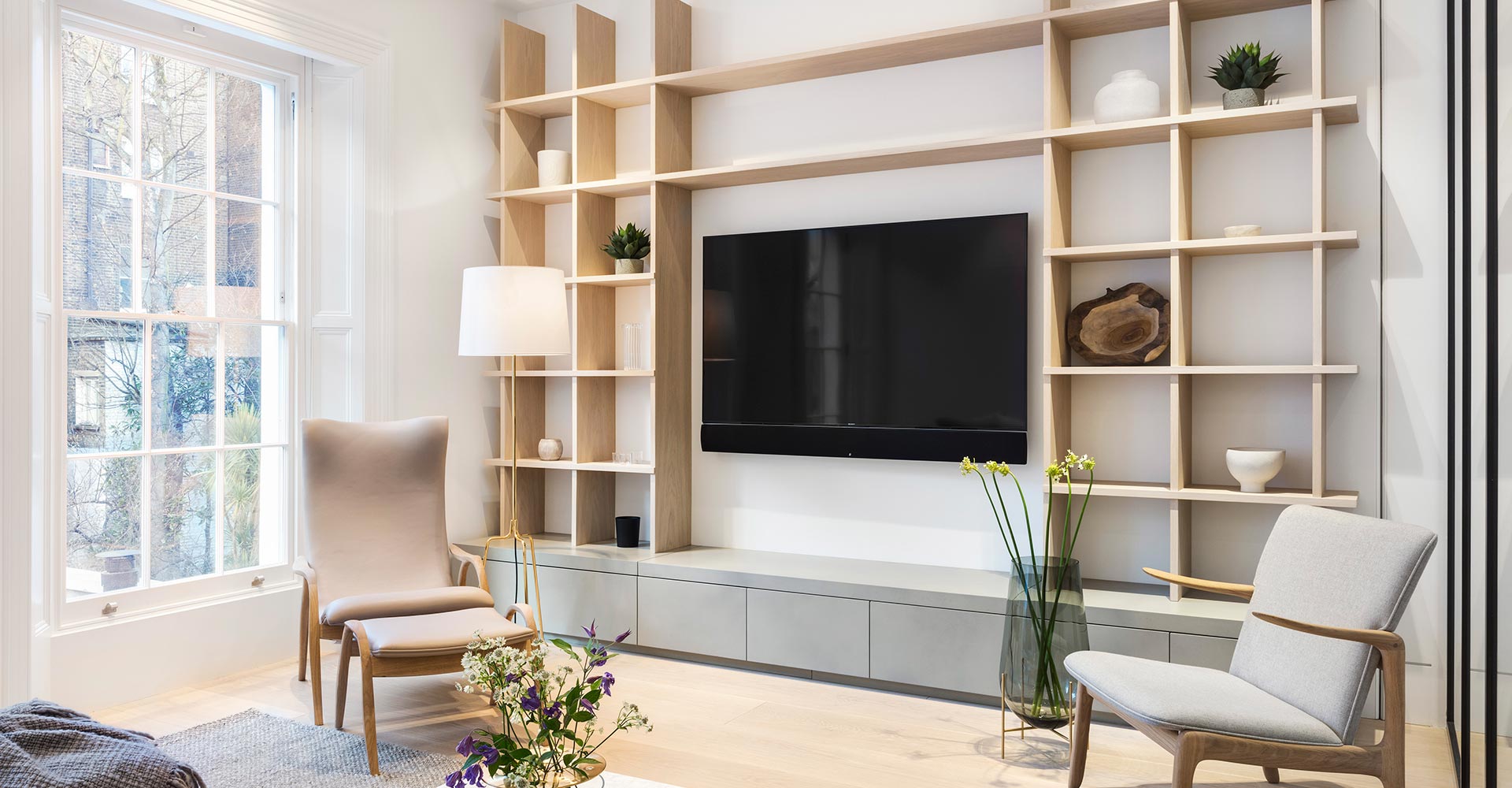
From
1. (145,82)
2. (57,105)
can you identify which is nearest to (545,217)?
(145,82)

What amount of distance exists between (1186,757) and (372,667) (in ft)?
7.08

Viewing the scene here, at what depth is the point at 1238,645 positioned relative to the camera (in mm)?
2602

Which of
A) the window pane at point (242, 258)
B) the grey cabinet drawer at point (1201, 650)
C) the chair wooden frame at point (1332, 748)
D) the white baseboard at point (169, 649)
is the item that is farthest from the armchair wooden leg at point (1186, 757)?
the window pane at point (242, 258)

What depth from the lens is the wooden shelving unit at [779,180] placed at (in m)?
3.17

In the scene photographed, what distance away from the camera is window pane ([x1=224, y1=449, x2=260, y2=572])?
3.80 meters

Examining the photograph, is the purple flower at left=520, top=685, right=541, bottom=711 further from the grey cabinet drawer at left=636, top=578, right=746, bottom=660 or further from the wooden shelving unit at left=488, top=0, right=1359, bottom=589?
the wooden shelving unit at left=488, top=0, right=1359, bottom=589

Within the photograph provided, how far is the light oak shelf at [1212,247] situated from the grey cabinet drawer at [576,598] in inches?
82.9

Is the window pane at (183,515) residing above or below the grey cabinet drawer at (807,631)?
above

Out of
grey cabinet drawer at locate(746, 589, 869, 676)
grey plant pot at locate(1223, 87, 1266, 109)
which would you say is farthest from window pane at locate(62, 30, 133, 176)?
grey plant pot at locate(1223, 87, 1266, 109)

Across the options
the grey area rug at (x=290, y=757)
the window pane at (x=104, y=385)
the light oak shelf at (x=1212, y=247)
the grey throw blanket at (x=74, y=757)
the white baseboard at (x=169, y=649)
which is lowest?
the grey area rug at (x=290, y=757)

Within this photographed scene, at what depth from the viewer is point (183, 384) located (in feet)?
11.9

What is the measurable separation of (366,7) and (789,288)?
208 cm

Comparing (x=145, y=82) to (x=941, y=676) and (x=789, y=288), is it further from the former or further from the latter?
(x=941, y=676)

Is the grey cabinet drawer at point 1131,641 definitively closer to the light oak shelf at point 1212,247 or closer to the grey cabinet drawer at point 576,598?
the light oak shelf at point 1212,247
